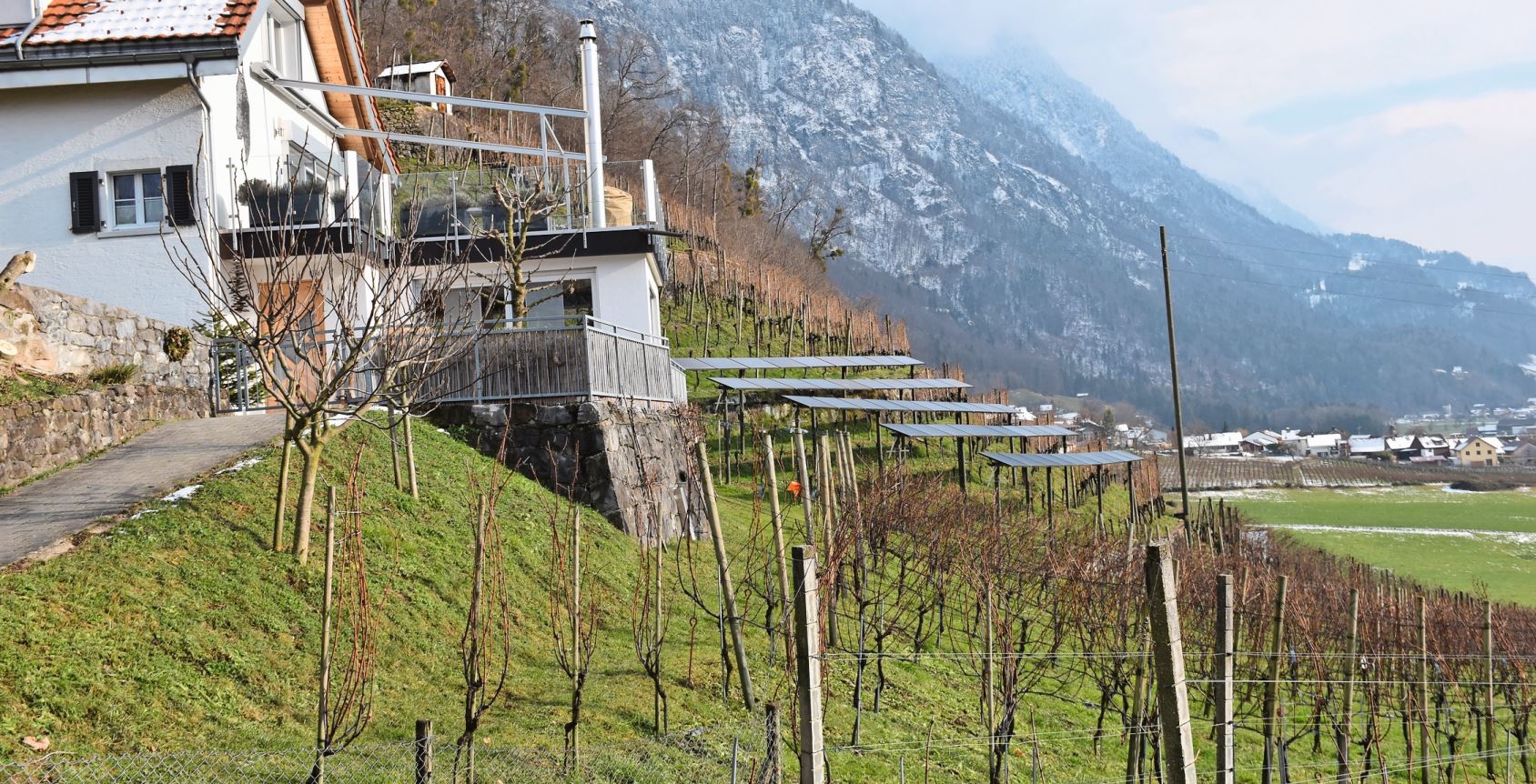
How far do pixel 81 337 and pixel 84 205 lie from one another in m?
7.24

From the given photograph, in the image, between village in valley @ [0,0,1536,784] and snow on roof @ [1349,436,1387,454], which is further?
snow on roof @ [1349,436,1387,454]

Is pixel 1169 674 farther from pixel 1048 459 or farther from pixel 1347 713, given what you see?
pixel 1048 459

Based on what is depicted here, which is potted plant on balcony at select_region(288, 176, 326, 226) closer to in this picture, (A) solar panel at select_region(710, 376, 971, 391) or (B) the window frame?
(B) the window frame

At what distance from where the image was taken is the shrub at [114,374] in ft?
52.5

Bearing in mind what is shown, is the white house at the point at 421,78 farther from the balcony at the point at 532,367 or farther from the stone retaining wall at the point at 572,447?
the stone retaining wall at the point at 572,447

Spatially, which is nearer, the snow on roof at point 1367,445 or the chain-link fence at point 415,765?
the chain-link fence at point 415,765

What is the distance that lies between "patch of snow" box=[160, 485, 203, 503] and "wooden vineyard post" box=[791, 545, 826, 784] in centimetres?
747

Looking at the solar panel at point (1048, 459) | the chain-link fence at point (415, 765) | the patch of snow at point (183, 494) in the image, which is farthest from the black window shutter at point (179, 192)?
the solar panel at point (1048, 459)

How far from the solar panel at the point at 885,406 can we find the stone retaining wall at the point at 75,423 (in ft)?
58.1

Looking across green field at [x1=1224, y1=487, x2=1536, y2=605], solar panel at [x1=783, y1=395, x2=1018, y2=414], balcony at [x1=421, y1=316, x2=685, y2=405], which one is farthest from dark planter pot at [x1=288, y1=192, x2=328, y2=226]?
green field at [x1=1224, y1=487, x2=1536, y2=605]

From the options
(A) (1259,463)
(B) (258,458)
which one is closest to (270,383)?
(B) (258,458)

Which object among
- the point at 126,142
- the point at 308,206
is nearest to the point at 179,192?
the point at 126,142

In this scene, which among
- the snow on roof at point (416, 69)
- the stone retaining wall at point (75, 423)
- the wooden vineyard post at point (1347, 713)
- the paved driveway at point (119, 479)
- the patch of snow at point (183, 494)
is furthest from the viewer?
the snow on roof at point (416, 69)

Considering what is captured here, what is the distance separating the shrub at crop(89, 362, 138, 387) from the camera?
16016 mm
